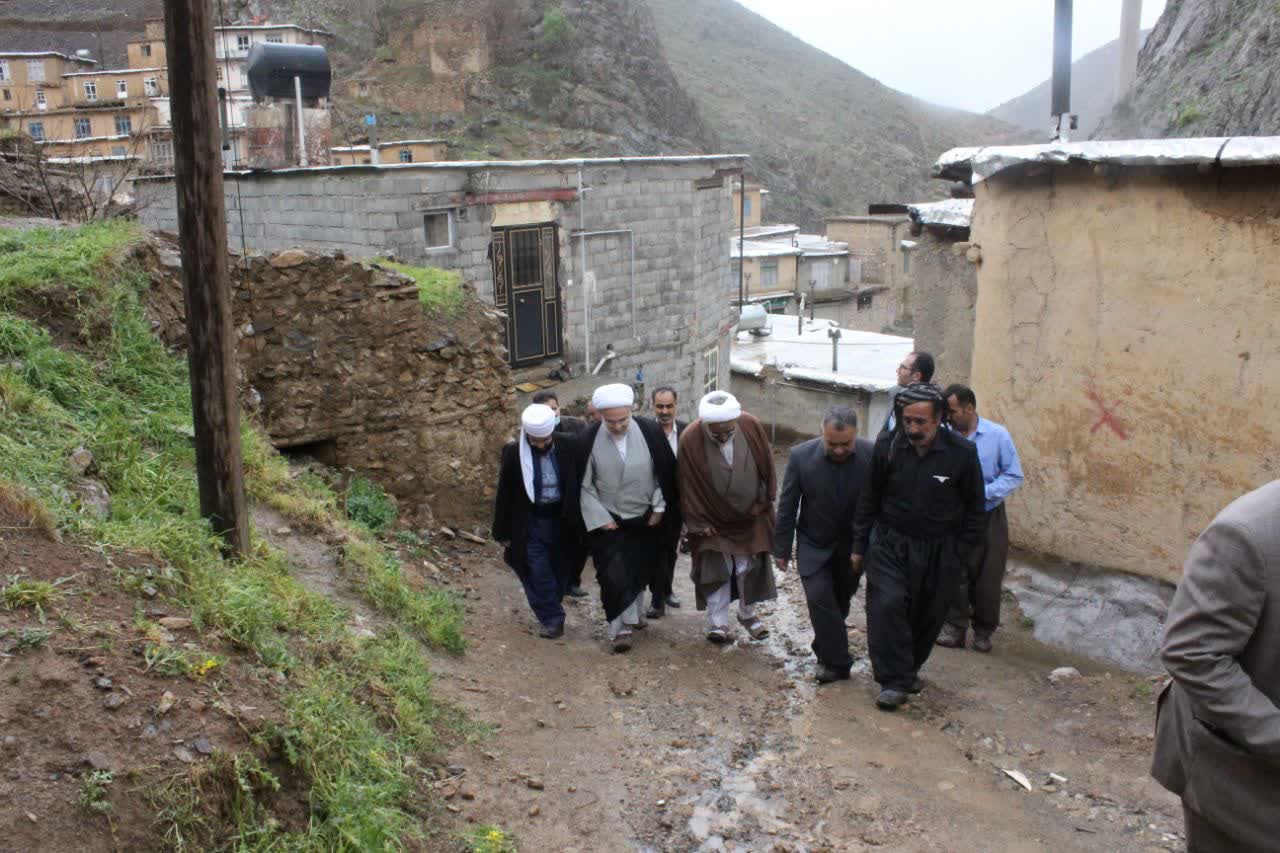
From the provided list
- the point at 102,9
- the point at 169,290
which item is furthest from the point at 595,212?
the point at 102,9

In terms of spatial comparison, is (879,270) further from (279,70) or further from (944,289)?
(944,289)

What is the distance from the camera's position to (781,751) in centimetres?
483

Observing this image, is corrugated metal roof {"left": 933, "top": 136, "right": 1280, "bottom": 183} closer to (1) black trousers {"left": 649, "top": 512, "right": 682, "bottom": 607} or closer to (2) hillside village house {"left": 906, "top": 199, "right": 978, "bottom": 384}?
(2) hillside village house {"left": 906, "top": 199, "right": 978, "bottom": 384}

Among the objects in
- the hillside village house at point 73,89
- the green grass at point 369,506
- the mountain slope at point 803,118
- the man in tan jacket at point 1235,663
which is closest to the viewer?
the man in tan jacket at point 1235,663

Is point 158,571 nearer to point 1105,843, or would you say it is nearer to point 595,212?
point 1105,843

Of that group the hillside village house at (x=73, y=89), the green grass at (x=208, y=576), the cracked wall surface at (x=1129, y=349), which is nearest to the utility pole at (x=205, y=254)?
the green grass at (x=208, y=576)

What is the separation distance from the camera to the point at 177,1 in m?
4.04

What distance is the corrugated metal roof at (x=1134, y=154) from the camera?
527cm

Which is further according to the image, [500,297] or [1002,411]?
[500,297]

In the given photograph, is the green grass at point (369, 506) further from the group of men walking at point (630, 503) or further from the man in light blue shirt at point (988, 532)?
the man in light blue shirt at point (988, 532)

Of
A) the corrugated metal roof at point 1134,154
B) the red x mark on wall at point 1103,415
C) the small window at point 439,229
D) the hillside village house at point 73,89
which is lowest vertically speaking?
the red x mark on wall at point 1103,415

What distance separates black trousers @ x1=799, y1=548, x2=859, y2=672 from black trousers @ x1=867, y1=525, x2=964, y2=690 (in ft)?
0.99

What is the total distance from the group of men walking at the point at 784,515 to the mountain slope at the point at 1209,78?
4965 millimetres

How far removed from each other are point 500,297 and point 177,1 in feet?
32.5
